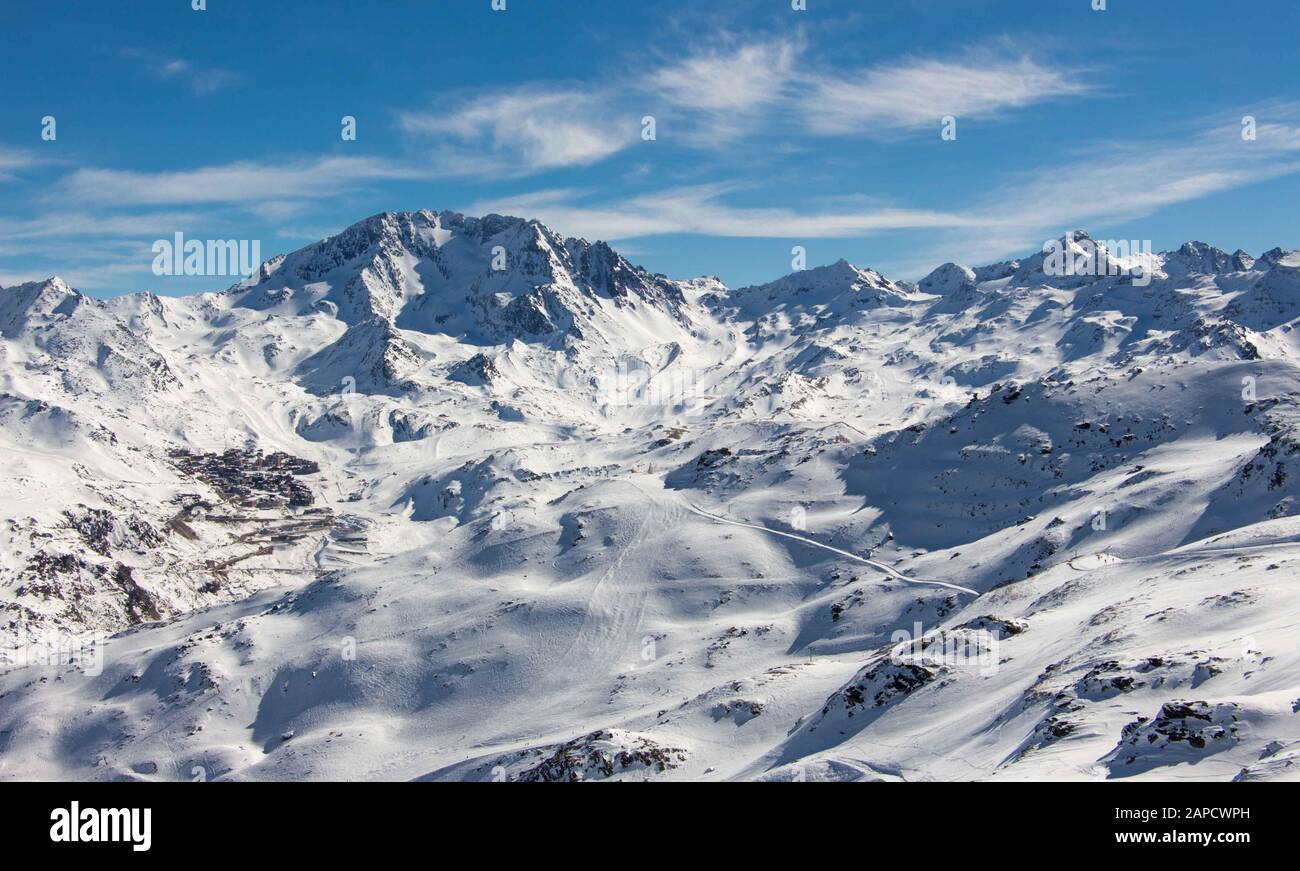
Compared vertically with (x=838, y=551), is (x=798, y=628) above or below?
below

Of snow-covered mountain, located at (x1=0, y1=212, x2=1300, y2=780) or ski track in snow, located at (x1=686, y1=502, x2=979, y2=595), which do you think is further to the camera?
ski track in snow, located at (x1=686, y1=502, x2=979, y2=595)

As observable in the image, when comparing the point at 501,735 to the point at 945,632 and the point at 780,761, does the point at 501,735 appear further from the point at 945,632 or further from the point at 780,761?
the point at 945,632

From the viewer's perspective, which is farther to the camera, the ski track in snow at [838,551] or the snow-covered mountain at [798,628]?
the ski track in snow at [838,551]

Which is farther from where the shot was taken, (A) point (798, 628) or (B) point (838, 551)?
(B) point (838, 551)

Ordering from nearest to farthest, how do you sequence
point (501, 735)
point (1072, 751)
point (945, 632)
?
point (1072, 751)
point (945, 632)
point (501, 735)
